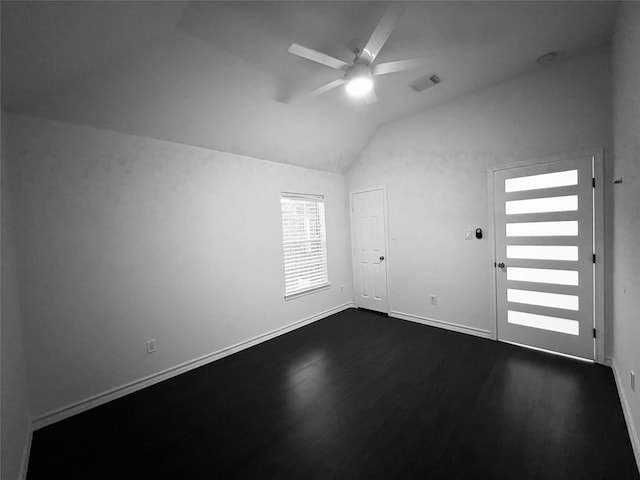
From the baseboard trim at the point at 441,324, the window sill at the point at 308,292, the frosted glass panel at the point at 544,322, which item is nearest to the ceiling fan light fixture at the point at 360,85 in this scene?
the window sill at the point at 308,292

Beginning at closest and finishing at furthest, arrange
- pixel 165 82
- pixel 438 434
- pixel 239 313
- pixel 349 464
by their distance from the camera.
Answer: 1. pixel 349 464
2. pixel 438 434
3. pixel 165 82
4. pixel 239 313

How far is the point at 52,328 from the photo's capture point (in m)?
2.19

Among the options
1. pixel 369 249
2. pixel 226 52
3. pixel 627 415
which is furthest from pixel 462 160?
pixel 226 52

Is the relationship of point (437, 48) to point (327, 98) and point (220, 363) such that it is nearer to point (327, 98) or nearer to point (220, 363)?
point (327, 98)

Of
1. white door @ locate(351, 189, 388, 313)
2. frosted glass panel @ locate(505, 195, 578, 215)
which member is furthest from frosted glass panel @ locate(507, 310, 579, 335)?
white door @ locate(351, 189, 388, 313)

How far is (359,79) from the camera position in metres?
2.26

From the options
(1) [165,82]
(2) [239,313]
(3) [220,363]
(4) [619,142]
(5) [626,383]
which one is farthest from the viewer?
(2) [239,313]

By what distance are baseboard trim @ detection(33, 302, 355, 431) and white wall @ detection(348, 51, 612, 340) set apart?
6.49ft

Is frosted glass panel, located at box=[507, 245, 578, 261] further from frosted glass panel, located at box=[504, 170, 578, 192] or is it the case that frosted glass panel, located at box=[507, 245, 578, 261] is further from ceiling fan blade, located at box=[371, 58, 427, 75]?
ceiling fan blade, located at box=[371, 58, 427, 75]

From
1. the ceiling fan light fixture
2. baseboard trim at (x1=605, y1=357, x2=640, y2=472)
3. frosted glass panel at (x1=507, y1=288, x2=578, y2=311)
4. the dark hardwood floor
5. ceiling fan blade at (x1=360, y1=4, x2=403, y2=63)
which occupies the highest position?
ceiling fan blade at (x1=360, y1=4, x2=403, y2=63)

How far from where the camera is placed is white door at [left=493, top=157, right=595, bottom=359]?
9.00ft

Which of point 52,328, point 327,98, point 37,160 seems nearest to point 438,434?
point 52,328

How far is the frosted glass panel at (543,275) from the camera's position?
2834mm

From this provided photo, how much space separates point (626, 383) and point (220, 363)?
3588 millimetres
